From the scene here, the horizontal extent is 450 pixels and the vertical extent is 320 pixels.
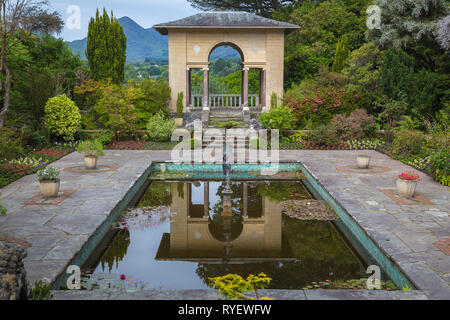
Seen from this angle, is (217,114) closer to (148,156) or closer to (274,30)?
(274,30)

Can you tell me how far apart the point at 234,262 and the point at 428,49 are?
667 inches

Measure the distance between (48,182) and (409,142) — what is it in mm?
11501

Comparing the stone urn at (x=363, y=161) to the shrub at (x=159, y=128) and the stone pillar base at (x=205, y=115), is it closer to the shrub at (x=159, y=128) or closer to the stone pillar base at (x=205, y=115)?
the shrub at (x=159, y=128)

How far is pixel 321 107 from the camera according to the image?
1938 centimetres

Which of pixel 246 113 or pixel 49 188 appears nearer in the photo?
pixel 49 188

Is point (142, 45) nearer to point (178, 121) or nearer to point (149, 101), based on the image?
point (149, 101)

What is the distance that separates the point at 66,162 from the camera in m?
13.9

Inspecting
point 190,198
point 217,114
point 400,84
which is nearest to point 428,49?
point 400,84

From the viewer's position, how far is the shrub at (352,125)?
17844 millimetres

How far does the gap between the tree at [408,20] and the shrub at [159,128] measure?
10.4 meters

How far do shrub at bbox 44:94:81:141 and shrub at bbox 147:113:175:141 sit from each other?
2.89 metres

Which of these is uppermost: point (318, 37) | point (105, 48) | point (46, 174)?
point (318, 37)

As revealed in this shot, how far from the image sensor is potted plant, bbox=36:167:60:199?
30.4 ft

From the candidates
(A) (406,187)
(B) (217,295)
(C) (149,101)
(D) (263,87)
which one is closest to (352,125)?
(D) (263,87)
